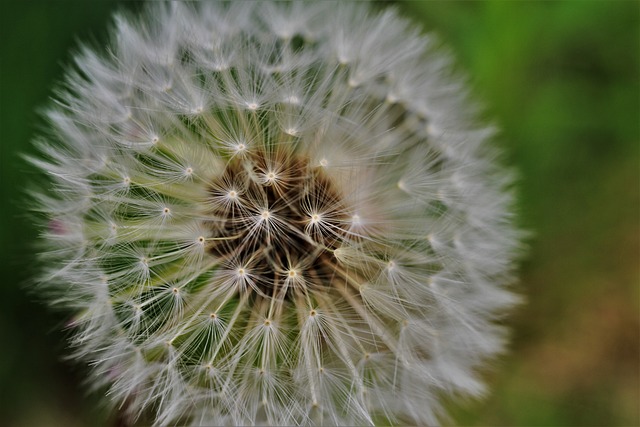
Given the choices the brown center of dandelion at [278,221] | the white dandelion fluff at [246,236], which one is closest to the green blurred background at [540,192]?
the white dandelion fluff at [246,236]

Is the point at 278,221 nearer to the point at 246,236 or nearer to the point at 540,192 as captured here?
the point at 246,236

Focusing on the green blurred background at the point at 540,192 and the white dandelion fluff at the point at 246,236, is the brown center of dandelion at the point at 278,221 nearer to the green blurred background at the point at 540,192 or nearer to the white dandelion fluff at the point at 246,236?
the white dandelion fluff at the point at 246,236

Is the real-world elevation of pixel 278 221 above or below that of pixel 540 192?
below

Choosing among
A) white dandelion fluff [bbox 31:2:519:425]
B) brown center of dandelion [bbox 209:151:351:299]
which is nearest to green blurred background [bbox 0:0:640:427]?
white dandelion fluff [bbox 31:2:519:425]

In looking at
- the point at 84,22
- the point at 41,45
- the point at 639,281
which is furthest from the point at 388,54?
the point at 639,281

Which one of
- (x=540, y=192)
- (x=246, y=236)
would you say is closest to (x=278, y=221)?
(x=246, y=236)

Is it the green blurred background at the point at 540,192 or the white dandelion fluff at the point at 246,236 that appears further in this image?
the green blurred background at the point at 540,192

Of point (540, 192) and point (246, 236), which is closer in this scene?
point (246, 236)

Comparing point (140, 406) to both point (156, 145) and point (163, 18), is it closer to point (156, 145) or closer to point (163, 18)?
point (156, 145)
